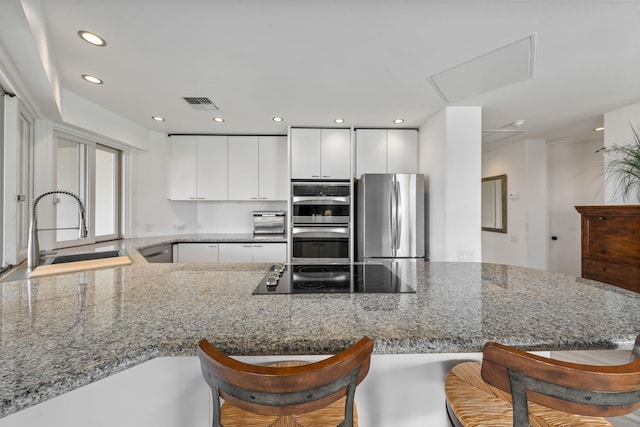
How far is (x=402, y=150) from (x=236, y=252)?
8.40 ft

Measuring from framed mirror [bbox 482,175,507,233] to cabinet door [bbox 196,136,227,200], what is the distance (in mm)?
4474

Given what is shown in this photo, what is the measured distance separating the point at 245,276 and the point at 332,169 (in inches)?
91.8

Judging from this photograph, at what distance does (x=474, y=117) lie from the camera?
108 inches

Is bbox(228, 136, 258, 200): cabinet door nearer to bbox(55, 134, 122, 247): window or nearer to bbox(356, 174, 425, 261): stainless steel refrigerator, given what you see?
bbox(55, 134, 122, 247): window

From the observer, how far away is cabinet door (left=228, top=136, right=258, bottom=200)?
3.74m

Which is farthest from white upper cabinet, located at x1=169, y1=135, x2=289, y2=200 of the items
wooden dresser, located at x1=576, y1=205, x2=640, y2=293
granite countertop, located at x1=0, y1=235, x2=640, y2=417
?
wooden dresser, located at x1=576, y1=205, x2=640, y2=293

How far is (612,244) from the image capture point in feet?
7.91

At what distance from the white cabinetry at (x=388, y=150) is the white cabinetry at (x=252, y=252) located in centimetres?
146

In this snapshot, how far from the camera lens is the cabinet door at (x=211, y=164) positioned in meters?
3.72

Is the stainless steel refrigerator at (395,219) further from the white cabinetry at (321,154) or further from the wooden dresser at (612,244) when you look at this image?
the wooden dresser at (612,244)

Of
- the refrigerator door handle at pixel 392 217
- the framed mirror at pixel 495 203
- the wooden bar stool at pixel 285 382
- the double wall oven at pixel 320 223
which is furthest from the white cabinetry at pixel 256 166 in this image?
the framed mirror at pixel 495 203

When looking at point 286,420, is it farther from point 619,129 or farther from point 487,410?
point 619,129

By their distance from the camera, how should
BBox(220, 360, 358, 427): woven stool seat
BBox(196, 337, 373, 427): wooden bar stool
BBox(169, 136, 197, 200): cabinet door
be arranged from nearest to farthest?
BBox(196, 337, 373, 427): wooden bar stool < BBox(220, 360, 358, 427): woven stool seat < BBox(169, 136, 197, 200): cabinet door

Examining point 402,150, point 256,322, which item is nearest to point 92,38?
point 256,322
